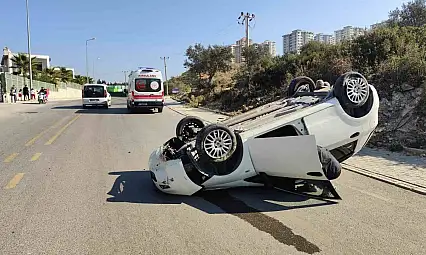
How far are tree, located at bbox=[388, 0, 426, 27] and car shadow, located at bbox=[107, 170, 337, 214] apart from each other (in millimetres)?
25400

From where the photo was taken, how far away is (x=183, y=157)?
18.7 feet

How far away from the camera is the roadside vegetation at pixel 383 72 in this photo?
422 inches

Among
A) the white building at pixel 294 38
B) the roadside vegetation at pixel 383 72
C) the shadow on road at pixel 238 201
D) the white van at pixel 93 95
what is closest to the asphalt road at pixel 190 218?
the shadow on road at pixel 238 201

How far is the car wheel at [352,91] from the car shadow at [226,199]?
4.78 feet

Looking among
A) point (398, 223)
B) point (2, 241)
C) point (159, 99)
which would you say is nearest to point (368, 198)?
point (398, 223)

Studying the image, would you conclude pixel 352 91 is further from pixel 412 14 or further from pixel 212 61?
pixel 212 61

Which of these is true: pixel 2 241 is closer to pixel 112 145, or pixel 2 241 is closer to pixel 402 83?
pixel 112 145

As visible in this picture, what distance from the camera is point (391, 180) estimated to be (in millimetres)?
6730

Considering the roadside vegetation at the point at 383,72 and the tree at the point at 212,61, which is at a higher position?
the tree at the point at 212,61

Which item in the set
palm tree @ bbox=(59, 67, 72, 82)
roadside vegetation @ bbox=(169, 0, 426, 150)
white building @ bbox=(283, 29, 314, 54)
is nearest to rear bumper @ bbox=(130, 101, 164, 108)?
roadside vegetation @ bbox=(169, 0, 426, 150)

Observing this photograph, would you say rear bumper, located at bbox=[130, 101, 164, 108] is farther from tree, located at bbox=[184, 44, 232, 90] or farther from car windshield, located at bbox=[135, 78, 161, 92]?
tree, located at bbox=[184, 44, 232, 90]

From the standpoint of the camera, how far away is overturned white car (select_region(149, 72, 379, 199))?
5.40 metres

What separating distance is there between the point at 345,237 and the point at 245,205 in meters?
1.51

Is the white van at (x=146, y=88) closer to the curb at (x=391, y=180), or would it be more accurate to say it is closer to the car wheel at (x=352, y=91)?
the curb at (x=391, y=180)
